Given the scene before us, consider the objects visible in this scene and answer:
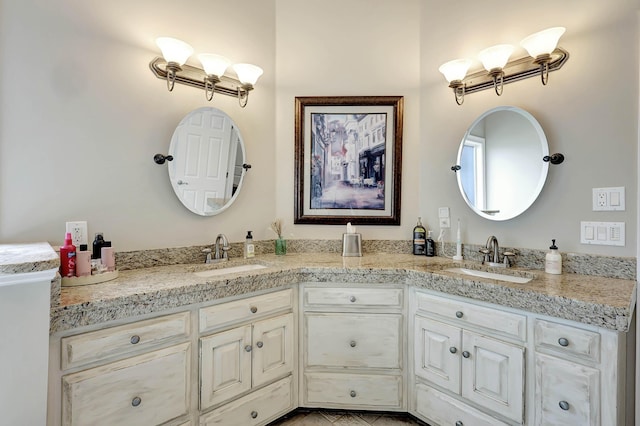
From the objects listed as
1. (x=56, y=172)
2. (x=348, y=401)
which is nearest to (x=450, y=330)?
(x=348, y=401)

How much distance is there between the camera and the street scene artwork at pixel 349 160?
7.93 feet

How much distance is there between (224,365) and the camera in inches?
61.9

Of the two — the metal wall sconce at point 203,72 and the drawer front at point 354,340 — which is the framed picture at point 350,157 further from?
the drawer front at point 354,340

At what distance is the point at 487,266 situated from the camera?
1.93 m

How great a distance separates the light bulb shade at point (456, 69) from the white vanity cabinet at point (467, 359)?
1.39 m

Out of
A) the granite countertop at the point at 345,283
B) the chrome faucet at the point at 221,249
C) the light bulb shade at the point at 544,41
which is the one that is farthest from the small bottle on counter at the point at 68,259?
the light bulb shade at the point at 544,41

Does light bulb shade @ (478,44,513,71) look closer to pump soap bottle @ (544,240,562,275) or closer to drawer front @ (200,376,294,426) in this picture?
pump soap bottle @ (544,240,562,275)

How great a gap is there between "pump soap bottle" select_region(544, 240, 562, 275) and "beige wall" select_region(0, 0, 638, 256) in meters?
0.09

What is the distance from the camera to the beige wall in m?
1.53

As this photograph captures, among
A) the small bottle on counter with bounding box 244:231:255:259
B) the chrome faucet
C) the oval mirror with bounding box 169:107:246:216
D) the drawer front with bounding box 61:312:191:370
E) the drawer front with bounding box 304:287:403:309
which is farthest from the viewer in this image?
the small bottle on counter with bounding box 244:231:255:259

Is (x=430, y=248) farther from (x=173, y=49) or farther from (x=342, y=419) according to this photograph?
(x=173, y=49)

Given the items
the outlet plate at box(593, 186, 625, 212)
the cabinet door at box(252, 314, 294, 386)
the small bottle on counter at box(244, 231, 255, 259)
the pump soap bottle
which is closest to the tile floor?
the cabinet door at box(252, 314, 294, 386)

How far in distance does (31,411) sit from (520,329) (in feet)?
6.14

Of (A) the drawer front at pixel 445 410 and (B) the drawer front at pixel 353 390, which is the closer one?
(A) the drawer front at pixel 445 410
